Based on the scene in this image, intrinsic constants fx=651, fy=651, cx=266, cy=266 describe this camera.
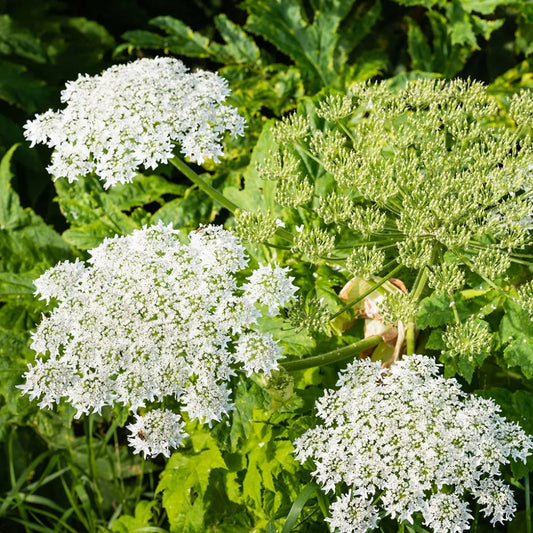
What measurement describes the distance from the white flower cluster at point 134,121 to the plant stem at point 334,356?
A: 938 mm

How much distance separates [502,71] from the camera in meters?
5.17

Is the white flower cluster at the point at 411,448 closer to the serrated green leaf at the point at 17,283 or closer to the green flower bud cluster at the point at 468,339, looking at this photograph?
the green flower bud cluster at the point at 468,339

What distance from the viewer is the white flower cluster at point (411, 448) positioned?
7.27 feet

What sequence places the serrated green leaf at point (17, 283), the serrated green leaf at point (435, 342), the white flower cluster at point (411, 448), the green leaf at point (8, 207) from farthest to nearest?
the green leaf at point (8, 207) → the serrated green leaf at point (17, 283) → the serrated green leaf at point (435, 342) → the white flower cluster at point (411, 448)

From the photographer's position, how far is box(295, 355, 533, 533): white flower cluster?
221cm

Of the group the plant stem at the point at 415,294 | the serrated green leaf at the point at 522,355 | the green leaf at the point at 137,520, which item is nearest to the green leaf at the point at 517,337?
the serrated green leaf at the point at 522,355

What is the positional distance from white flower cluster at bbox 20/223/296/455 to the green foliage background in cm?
40

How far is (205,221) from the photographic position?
12.9ft

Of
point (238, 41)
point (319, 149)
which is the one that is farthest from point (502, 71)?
point (319, 149)

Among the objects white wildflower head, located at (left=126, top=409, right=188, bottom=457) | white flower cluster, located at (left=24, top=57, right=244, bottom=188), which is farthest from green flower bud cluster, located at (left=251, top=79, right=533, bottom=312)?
white wildflower head, located at (left=126, top=409, right=188, bottom=457)

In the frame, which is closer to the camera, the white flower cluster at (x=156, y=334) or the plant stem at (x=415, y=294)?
the white flower cluster at (x=156, y=334)

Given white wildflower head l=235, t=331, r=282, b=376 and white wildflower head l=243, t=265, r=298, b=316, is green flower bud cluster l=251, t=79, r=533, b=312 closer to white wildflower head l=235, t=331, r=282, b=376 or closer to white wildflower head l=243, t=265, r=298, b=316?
white wildflower head l=243, t=265, r=298, b=316

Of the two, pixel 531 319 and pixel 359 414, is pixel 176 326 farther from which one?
pixel 531 319

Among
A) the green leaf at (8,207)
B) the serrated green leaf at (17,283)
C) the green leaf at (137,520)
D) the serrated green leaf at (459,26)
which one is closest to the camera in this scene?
the green leaf at (137,520)
